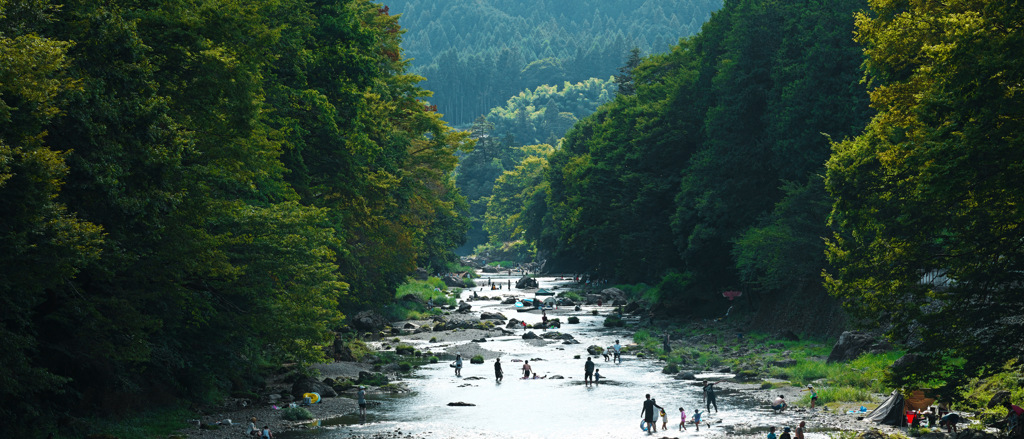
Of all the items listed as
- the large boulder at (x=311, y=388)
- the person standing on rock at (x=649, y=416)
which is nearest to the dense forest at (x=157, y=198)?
the large boulder at (x=311, y=388)

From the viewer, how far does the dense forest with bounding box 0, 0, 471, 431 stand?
18.9m

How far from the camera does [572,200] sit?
300 feet

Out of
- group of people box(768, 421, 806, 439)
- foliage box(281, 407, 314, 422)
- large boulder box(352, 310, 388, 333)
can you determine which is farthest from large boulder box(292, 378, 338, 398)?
large boulder box(352, 310, 388, 333)

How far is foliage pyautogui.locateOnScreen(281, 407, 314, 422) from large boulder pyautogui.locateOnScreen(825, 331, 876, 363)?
77.8 ft

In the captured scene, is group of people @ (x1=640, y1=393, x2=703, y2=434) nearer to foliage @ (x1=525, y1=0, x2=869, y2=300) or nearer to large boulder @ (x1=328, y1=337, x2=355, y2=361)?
foliage @ (x1=525, y1=0, x2=869, y2=300)

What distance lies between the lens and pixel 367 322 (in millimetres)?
58688

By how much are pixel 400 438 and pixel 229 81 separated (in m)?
12.9

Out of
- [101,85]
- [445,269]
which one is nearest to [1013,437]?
[101,85]

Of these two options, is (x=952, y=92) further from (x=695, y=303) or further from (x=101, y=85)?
(x=695, y=303)

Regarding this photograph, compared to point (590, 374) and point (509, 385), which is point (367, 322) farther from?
point (590, 374)

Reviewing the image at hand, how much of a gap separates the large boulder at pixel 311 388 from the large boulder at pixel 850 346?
22.7 m

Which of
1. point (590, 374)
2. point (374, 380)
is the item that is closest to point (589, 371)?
point (590, 374)

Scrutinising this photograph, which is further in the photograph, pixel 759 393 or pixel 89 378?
pixel 759 393

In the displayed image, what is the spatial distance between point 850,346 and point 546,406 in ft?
48.4
